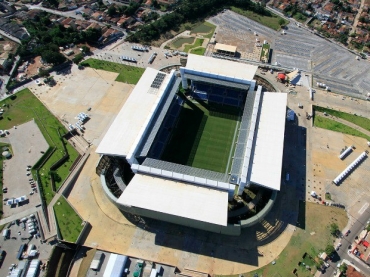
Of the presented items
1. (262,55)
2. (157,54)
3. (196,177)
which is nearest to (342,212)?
(196,177)

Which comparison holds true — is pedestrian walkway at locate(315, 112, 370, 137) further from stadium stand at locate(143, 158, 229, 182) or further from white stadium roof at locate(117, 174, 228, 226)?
white stadium roof at locate(117, 174, 228, 226)

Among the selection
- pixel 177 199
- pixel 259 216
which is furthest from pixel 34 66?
pixel 259 216

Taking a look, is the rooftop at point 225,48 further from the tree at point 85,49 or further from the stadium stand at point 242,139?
the tree at point 85,49

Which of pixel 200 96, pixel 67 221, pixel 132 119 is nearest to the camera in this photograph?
pixel 67 221

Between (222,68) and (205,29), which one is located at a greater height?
(222,68)

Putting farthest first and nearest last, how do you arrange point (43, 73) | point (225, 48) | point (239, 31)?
point (239, 31) → point (225, 48) → point (43, 73)

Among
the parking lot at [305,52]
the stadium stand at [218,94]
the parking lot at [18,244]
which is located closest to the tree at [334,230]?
the stadium stand at [218,94]

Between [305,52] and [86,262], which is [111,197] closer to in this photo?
[86,262]

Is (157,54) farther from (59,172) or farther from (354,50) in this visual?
(354,50)
